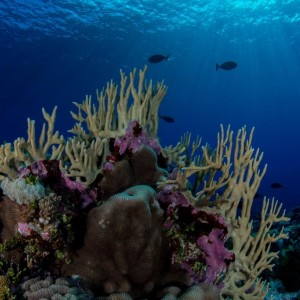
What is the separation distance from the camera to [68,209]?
350cm

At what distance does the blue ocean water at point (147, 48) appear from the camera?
29953mm

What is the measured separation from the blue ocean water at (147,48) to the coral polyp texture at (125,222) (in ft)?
34.7

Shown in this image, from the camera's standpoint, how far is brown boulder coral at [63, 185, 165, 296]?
349 cm

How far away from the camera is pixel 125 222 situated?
3.50 metres

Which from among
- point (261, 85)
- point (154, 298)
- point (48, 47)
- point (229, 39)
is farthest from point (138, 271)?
point (261, 85)

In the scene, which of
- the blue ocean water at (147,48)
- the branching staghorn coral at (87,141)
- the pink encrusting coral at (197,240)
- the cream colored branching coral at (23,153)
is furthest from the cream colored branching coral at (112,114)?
the blue ocean water at (147,48)

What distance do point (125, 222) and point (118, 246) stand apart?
0.31 metres

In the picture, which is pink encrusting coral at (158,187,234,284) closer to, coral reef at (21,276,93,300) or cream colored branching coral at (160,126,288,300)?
cream colored branching coral at (160,126,288,300)

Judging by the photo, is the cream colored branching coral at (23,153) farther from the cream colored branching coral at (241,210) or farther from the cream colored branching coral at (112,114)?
the cream colored branching coral at (241,210)

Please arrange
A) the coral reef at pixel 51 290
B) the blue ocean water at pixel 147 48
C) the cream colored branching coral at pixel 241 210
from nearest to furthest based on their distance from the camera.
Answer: the coral reef at pixel 51 290, the cream colored branching coral at pixel 241 210, the blue ocean water at pixel 147 48

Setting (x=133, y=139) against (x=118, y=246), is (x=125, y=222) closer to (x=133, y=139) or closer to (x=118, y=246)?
(x=118, y=246)

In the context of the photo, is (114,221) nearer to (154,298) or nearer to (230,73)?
(154,298)

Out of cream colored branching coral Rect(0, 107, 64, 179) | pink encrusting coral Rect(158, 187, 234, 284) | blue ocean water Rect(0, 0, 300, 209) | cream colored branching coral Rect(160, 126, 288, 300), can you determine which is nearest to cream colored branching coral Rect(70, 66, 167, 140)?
cream colored branching coral Rect(0, 107, 64, 179)

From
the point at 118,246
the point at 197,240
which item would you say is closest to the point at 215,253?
the point at 197,240
